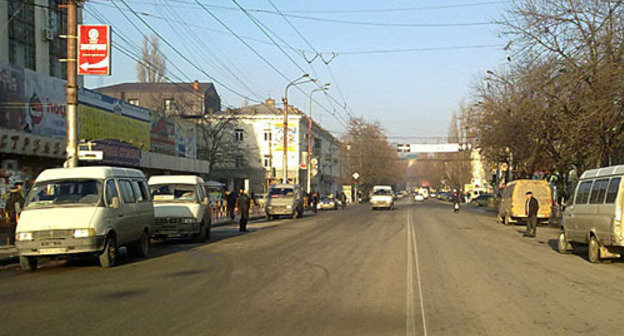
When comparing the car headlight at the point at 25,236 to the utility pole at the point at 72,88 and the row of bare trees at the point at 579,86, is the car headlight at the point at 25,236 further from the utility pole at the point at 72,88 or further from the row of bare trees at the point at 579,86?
the row of bare trees at the point at 579,86

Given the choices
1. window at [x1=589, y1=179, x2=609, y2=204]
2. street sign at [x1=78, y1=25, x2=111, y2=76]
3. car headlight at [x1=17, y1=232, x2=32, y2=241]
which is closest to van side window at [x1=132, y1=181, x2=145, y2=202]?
Result: car headlight at [x1=17, y1=232, x2=32, y2=241]

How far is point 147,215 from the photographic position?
54.3 ft

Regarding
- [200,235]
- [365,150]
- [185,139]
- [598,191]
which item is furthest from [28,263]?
[365,150]

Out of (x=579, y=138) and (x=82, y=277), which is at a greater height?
(x=579, y=138)

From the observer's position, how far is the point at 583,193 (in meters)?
16.4

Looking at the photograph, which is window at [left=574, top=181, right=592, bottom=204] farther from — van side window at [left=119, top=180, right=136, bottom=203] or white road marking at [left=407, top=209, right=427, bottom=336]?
van side window at [left=119, top=180, right=136, bottom=203]

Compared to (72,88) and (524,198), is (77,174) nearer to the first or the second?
(72,88)

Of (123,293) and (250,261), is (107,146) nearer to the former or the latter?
(250,261)

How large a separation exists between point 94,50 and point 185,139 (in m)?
30.0

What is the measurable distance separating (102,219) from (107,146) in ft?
63.6

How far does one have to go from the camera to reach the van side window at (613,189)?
46.5 feet

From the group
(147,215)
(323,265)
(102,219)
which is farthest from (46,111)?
(323,265)

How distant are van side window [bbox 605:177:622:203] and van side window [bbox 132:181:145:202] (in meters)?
11.0

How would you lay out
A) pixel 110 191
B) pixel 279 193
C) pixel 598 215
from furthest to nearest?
pixel 279 193 < pixel 598 215 < pixel 110 191
